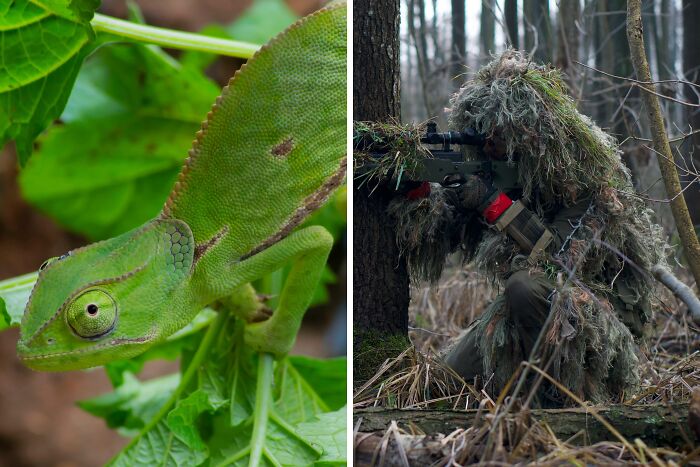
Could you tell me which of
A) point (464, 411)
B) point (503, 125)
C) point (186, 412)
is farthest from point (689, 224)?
point (186, 412)

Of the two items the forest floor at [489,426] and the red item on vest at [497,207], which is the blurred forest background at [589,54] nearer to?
the red item on vest at [497,207]

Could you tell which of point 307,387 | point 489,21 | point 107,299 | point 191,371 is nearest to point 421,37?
point 489,21

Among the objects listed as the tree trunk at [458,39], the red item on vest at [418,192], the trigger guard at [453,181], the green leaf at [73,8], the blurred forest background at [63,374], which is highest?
the green leaf at [73,8]

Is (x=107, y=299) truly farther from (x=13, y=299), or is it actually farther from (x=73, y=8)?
(x=73, y=8)

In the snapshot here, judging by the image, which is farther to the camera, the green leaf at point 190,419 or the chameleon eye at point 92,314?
the green leaf at point 190,419

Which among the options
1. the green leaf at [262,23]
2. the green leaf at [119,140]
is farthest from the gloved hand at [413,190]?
the green leaf at [262,23]

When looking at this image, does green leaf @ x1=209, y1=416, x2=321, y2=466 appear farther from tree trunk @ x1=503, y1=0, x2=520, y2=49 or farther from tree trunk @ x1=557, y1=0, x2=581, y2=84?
tree trunk @ x1=557, y1=0, x2=581, y2=84
